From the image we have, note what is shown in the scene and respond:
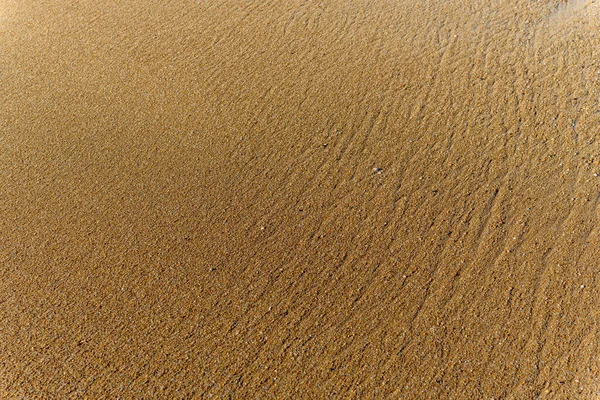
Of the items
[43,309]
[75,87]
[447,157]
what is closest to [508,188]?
[447,157]

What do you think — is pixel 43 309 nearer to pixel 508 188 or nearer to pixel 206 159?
pixel 206 159

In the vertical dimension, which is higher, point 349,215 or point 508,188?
point 349,215

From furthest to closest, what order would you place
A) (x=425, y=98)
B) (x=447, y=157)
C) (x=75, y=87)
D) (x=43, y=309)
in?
(x=75, y=87) → (x=425, y=98) → (x=447, y=157) → (x=43, y=309)

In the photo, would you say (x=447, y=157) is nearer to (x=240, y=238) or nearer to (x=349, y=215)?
(x=349, y=215)

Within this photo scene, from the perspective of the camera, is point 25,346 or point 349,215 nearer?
point 25,346

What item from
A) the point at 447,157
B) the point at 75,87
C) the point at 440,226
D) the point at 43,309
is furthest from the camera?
the point at 75,87

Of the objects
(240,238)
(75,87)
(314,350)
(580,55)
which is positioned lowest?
(580,55)
